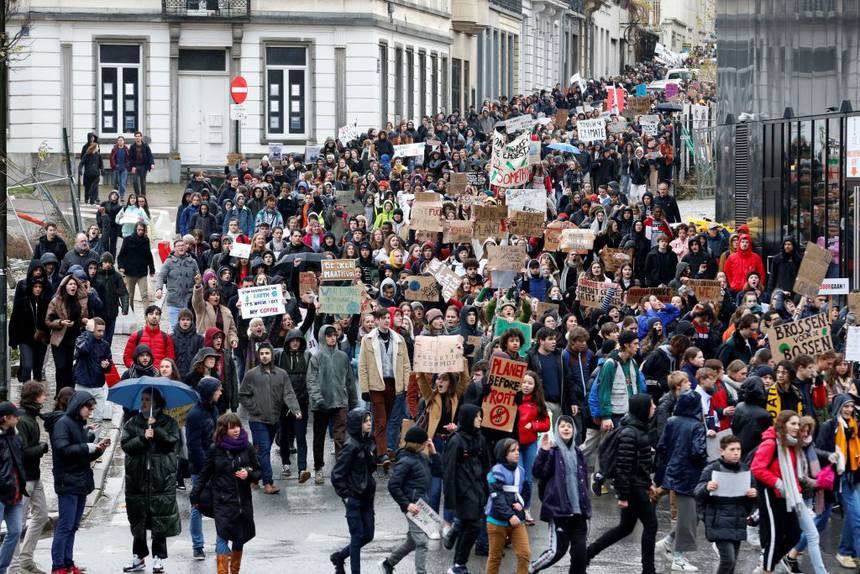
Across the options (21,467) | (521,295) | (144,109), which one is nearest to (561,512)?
(21,467)

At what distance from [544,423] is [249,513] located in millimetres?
2922

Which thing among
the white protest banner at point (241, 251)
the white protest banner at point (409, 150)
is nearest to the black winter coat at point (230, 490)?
the white protest banner at point (241, 251)

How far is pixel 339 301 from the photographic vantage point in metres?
19.8

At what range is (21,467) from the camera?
1348 cm

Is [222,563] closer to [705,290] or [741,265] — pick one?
[705,290]

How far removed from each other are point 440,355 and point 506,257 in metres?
5.17

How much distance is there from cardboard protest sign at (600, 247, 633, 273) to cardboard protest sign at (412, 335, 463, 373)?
7.17 meters

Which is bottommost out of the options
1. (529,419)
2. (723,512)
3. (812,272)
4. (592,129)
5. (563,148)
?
(723,512)

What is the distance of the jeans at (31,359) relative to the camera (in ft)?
65.5

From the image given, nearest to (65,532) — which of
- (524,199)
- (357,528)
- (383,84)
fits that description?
(357,528)

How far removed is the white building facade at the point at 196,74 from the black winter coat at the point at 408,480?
107 ft

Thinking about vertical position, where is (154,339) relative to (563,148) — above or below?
below

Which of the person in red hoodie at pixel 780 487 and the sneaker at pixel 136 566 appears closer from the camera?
the person in red hoodie at pixel 780 487

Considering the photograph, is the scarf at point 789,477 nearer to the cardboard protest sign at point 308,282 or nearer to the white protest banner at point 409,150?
the cardboard protest sign at point 308,282
